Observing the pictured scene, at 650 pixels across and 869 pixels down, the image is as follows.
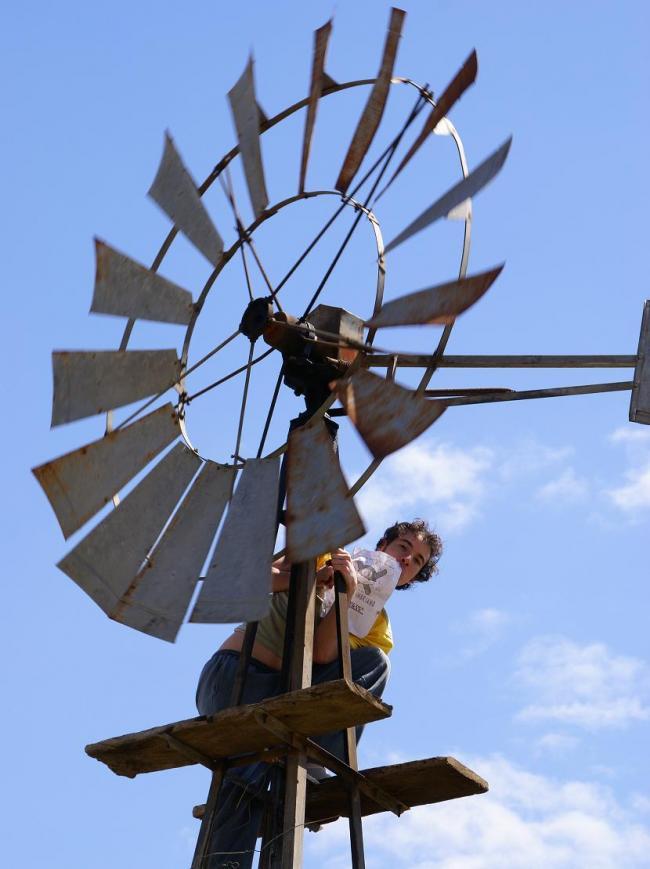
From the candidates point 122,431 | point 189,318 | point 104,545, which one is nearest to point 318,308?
point 189,318

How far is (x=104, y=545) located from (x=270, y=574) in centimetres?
81

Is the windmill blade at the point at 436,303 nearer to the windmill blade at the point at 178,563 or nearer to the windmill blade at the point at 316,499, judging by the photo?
the windmill blade at the point at 316,499

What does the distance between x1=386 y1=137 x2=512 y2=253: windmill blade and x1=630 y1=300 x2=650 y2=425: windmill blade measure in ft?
2.36

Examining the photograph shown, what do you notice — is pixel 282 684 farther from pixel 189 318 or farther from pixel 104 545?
pixel 189 318

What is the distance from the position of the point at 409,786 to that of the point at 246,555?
3.45ft

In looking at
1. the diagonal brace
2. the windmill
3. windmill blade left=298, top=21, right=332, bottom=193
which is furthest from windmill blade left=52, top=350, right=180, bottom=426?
the diagonal brace

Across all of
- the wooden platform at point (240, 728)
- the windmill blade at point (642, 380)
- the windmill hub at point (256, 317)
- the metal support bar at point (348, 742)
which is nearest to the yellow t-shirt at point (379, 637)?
the metal support bar at point (348, 742)

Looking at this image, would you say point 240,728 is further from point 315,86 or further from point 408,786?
point 315,86

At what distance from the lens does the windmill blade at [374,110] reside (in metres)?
5.07

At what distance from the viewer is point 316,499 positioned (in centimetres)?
432

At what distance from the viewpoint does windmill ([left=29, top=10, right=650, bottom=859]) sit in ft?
14.2

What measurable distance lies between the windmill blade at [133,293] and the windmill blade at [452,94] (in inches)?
46.2

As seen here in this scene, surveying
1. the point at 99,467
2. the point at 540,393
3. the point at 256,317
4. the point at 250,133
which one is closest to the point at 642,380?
the point at 540,393

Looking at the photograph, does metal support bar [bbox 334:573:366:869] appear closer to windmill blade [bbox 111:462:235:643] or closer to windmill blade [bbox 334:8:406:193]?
windmill blade [bbox 111:462:235:643]
